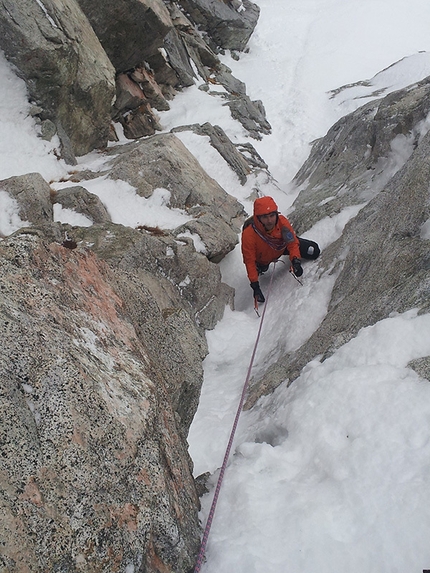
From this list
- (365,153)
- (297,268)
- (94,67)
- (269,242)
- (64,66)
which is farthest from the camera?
(94,67)

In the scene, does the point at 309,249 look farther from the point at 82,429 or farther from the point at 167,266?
the point at 82,429

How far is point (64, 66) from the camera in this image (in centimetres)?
1122

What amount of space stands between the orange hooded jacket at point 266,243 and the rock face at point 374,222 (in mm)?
765

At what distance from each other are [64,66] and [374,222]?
32.3 ft

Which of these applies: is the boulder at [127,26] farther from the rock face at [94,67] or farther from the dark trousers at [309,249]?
the dark trousers at [309,249]

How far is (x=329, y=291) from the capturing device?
6.47 meters

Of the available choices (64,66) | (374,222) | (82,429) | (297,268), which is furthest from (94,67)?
(82,429)

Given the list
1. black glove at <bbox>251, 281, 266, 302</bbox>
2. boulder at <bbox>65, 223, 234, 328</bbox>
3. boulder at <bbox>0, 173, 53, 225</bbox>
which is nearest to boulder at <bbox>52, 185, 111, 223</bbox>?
boulder at <bbox>0, 173, 53, 225</bbox>

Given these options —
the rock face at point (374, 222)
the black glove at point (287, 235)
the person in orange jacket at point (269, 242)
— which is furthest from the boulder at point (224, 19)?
the black glove at point (287, 235)

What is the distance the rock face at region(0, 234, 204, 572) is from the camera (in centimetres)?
204

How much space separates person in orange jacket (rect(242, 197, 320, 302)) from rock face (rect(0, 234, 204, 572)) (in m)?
4.95

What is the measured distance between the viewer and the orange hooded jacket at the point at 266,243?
7945 millimetres

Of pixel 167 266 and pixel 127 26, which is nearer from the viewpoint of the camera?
pixel 167 266

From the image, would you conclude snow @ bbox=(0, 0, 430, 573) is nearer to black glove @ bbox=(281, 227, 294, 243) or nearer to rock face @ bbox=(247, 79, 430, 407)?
rock face @ bbox=(247, 79, 430, 407)
